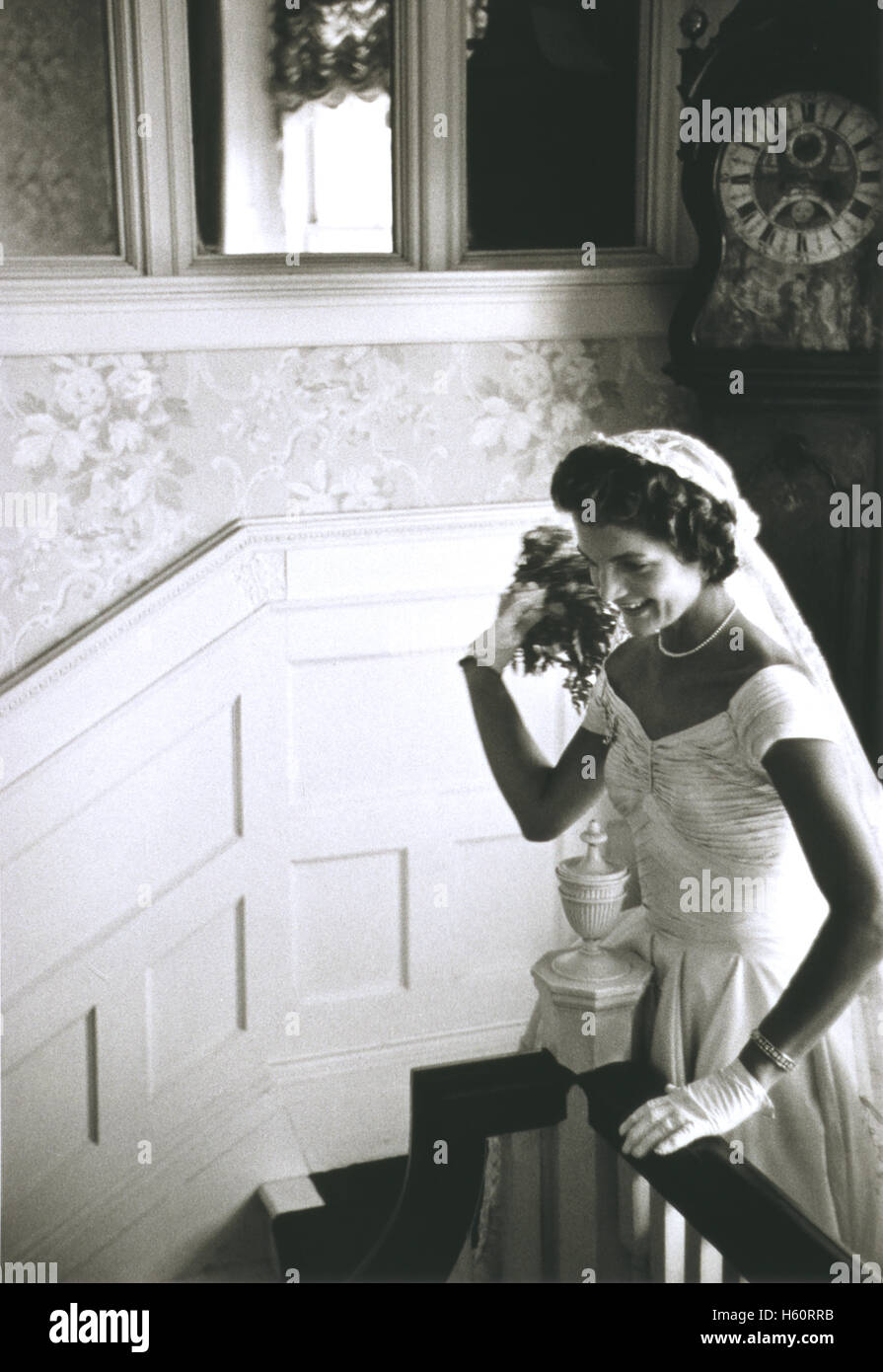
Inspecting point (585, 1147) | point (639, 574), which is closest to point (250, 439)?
point (639, 574)

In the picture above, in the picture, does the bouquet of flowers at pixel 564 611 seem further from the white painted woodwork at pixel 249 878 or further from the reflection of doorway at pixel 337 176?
the reflection of doorway at pixel 337 176

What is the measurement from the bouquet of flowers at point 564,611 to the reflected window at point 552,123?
1409 millimetres

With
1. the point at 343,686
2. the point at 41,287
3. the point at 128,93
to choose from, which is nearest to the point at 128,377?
the point at 41,287

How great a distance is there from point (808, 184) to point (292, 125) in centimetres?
111

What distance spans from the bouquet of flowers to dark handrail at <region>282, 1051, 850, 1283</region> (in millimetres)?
708

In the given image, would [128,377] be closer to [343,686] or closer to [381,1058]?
[343,686]

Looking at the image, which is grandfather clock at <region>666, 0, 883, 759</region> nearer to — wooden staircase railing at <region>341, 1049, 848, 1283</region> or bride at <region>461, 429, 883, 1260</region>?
bride at <region>461, 429, 883, 1260</region>

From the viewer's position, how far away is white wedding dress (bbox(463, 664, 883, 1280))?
214 cm

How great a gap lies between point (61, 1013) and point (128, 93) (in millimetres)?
1906

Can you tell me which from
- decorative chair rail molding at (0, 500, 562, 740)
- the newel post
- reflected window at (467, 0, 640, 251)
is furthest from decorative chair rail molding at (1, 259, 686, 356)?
the newel post

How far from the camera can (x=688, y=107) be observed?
10.5ft

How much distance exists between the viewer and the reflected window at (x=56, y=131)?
309 centimetres
